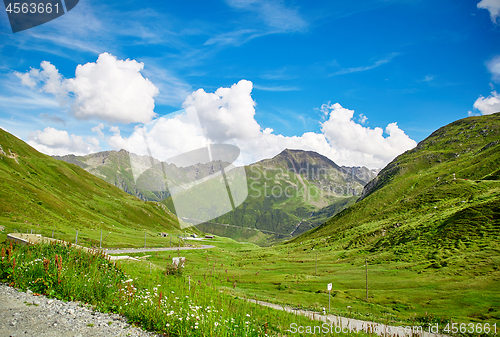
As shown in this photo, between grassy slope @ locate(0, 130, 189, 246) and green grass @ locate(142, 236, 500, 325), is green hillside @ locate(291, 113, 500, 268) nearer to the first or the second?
green grass @ locate(142, 236, 500, 325)

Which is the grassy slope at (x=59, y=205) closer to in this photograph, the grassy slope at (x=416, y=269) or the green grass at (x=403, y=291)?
the green grass at (x=403, y=291)

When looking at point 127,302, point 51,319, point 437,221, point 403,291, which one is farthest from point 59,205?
point 437,221

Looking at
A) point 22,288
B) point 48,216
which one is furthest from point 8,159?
point 22,288

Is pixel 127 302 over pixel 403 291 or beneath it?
over

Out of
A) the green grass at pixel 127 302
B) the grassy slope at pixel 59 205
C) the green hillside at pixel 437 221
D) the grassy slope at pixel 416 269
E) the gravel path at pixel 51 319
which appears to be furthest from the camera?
the grassy slope at pixel 59 205

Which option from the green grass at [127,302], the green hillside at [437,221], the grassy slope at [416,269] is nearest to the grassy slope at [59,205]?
the grassy slope at [416,269]

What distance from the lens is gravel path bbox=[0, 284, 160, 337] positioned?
7348 millimetres

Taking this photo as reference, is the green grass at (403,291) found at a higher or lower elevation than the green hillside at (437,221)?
lower

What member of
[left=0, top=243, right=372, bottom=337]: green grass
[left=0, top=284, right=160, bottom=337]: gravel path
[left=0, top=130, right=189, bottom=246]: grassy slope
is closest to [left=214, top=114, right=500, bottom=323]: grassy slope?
[left=0, top=243, right=372, bottom=337]: green grass

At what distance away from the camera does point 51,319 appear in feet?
26.4

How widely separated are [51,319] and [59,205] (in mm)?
117298

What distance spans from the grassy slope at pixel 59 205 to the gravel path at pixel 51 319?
188ft

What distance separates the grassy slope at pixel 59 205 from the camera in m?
71.1

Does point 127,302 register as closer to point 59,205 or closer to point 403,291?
point 403,291
